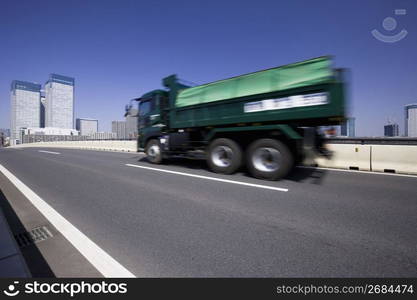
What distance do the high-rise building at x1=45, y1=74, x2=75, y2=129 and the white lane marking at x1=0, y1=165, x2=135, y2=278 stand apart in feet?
526

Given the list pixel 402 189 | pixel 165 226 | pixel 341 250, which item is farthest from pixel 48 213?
pixel 402 189

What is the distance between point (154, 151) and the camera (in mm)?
8586

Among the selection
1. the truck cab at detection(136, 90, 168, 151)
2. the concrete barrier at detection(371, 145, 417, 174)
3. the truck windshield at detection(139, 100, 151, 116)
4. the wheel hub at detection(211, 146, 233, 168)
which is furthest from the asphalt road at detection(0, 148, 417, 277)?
the truck windshield at detection(139, 100, 151, 116)

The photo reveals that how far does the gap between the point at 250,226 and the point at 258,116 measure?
380cm

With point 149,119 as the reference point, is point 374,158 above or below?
below

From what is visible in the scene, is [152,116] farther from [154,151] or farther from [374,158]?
[374,158]

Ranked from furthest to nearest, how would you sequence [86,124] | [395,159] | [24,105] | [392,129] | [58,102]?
1. [86,124]
2. [24,105]
3. [58,102]
4. [392,129]
5. [395,159]

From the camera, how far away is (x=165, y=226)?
2.84 m

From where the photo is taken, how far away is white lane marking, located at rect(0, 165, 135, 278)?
193 cm

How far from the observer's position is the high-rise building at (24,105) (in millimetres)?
126062

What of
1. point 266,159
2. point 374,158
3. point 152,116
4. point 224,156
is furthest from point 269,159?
point 152,116

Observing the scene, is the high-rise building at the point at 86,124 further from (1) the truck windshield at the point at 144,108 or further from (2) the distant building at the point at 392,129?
(2) the distant building at the point at 392,129

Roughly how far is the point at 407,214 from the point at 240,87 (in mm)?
4880

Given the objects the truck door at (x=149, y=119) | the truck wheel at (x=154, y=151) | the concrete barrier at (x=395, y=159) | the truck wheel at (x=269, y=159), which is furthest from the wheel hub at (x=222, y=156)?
the concrete barrier at (x=395, y=159)
